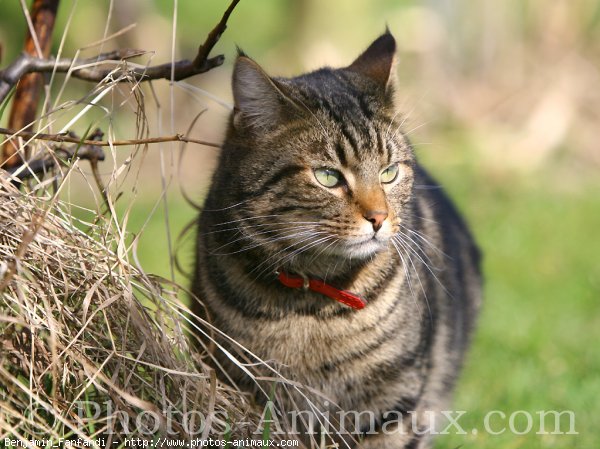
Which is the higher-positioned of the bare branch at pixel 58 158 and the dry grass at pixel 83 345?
the bare branch at pixel 58 158

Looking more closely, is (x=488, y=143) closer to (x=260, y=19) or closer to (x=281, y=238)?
(x=260, y=19)

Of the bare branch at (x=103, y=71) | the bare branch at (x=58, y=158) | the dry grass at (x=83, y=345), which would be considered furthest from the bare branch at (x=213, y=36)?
the dry grass at (x=83, y=345)

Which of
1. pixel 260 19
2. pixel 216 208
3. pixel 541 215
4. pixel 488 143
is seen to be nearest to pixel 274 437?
pixel 216 208

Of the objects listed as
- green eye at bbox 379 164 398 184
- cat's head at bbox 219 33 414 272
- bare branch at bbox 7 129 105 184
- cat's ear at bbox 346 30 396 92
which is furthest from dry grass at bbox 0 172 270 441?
cat's ear at bbox 346 30 396 92

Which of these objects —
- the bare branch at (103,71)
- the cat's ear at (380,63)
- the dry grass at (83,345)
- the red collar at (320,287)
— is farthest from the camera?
the cat's ear at (380,63)

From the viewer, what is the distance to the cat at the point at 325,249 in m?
2.18

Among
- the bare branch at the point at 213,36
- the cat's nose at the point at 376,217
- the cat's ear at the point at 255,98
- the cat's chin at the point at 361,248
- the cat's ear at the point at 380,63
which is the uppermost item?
the bare branch at the point at 213,36

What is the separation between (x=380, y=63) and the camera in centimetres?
247

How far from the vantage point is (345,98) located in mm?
2318

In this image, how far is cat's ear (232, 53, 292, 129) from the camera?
7.14 feet

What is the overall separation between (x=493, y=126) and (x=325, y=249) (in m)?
5.37

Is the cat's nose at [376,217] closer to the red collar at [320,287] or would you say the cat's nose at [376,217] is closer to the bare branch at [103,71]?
the red collar at [320,287]

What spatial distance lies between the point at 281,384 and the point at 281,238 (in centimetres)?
42

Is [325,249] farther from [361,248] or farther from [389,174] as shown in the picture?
[389,174]
